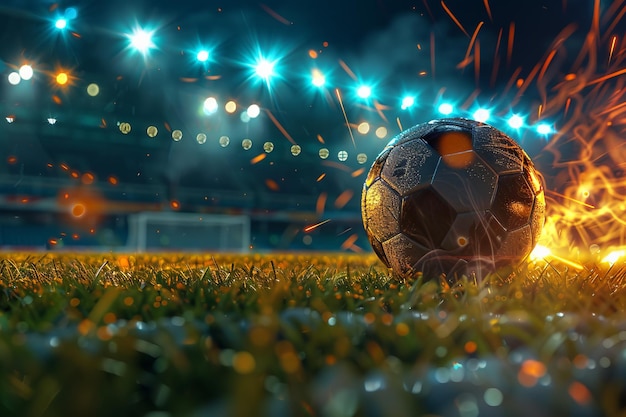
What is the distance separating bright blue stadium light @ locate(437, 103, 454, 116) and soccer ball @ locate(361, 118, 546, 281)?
58.7 ft

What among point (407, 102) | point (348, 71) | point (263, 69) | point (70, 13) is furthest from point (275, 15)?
point (70, 13)

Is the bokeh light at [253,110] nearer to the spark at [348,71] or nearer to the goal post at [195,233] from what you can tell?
the goal post at [195,233]

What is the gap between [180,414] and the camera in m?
0.87

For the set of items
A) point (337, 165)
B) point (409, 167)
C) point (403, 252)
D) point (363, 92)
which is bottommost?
point (403, 252)

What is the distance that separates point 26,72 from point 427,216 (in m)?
18.9

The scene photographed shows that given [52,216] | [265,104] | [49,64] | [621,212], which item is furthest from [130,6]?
[621,212]

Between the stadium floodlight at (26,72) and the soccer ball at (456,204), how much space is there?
18.4m

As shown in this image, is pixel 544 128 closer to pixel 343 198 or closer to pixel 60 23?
pixel 343 198

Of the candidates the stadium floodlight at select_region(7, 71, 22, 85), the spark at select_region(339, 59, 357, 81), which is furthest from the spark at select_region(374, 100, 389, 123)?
the stadium floodlight at select_region(7, 71, 22, 85)

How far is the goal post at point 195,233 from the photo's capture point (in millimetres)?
16453

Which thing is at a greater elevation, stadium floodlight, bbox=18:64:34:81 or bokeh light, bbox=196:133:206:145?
stadium floodlight, bbox=18:64:34:81

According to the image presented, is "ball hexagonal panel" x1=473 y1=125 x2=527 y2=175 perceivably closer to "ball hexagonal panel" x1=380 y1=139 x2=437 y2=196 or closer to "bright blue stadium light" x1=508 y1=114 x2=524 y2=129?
"ball hexagonal panel" x1=380 y1=139 x2=437 y2=196

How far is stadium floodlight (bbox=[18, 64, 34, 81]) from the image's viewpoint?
1811cm

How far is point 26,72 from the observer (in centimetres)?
1819
